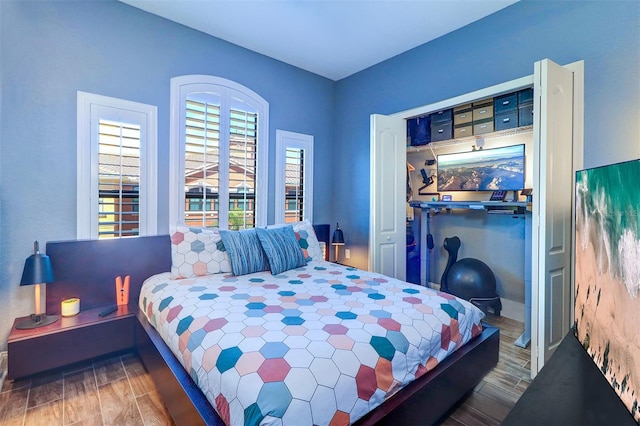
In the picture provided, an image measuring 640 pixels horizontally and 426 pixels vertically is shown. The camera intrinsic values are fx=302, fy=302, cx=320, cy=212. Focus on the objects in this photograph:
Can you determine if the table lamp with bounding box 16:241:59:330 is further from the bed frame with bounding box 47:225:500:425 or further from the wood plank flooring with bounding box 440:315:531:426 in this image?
the wood plank flooring with bounding box 440:315:531:426

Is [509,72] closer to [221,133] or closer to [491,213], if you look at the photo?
[491,213]

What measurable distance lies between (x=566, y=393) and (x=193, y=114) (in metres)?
3.26

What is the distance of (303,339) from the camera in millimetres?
1352

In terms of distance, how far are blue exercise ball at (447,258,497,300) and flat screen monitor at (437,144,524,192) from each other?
3.03 ft

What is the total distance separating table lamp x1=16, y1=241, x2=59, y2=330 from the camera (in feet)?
6.66

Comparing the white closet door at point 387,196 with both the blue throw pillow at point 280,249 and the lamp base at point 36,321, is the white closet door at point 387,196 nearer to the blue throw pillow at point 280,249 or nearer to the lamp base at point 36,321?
the blue throw pillow at point 280,249

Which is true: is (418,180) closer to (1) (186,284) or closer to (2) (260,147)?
(2) (260,147)

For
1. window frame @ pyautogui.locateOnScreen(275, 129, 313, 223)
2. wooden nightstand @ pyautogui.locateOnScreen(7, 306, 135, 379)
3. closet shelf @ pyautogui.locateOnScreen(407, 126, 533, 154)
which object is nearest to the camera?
wooden nightstand @ pyautogui.locateOnScreen(7, 306, 135, 379)

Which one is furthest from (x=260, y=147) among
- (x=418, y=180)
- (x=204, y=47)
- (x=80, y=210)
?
(x=418, y=180)

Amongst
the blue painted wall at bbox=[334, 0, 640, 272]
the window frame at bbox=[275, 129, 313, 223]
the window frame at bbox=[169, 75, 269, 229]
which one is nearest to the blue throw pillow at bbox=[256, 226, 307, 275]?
the window frame at bbox=[169, 75, 269, 229]

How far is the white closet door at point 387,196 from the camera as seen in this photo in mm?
3281

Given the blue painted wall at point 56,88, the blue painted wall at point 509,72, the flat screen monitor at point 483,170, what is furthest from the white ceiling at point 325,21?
the flat screen monitor at point 483,170

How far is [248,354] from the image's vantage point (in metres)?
1.24

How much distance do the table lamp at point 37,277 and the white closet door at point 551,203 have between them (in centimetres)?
343
